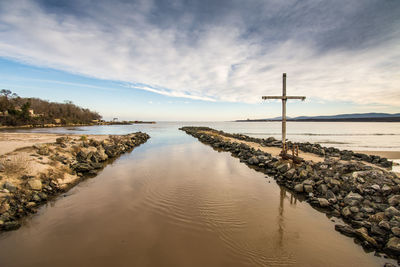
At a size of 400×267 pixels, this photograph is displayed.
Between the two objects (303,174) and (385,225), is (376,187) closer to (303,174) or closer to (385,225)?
(385,225)

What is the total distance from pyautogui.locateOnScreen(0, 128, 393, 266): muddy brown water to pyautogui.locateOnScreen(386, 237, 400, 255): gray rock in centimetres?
40

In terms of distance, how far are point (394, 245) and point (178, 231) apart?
5.10 m

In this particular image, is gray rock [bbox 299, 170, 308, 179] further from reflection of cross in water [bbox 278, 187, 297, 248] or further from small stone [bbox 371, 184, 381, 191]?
small stone [bbox 371, 184, 381, 191]

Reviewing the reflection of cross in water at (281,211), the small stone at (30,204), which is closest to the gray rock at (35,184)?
the small stone at (30,204)

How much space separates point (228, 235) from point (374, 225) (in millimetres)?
3880

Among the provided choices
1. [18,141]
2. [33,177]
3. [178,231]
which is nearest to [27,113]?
[18,141]

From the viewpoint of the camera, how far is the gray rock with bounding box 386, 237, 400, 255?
380 cm

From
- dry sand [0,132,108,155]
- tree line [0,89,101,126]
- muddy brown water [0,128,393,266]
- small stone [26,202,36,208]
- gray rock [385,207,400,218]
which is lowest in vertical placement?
muddy brown water [0,128,393,266]

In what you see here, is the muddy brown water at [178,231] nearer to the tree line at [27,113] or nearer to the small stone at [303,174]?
the small stone at [303,174]

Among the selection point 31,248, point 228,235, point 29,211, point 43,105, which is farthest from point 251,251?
point 43,105

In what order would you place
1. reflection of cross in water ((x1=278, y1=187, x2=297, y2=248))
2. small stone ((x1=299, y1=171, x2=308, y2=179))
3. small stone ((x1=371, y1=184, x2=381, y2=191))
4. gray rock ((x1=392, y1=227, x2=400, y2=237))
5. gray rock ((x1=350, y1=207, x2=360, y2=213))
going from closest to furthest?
gray rock ((x1=392, y1=227, x2=400, y2=237)) < reflection of cross in water ((x1=278, y1=187, x2=297, y2=248)) < gray rock ((x1=350, y1=207, x2=360, y2=213)) < small stone ((x1=371, y1=184, x2=381, y2=191)) < small stone ((x1=299, y1=171, x2=308, y2=179))

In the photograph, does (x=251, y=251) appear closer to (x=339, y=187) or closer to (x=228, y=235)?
(x=228, y=235)

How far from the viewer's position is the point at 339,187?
6949 millimetres

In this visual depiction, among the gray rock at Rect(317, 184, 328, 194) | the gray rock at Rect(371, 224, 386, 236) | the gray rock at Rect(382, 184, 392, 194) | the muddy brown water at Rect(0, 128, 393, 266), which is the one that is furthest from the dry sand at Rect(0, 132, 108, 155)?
the gray rock at Rect(382, 184, 392, 194)
